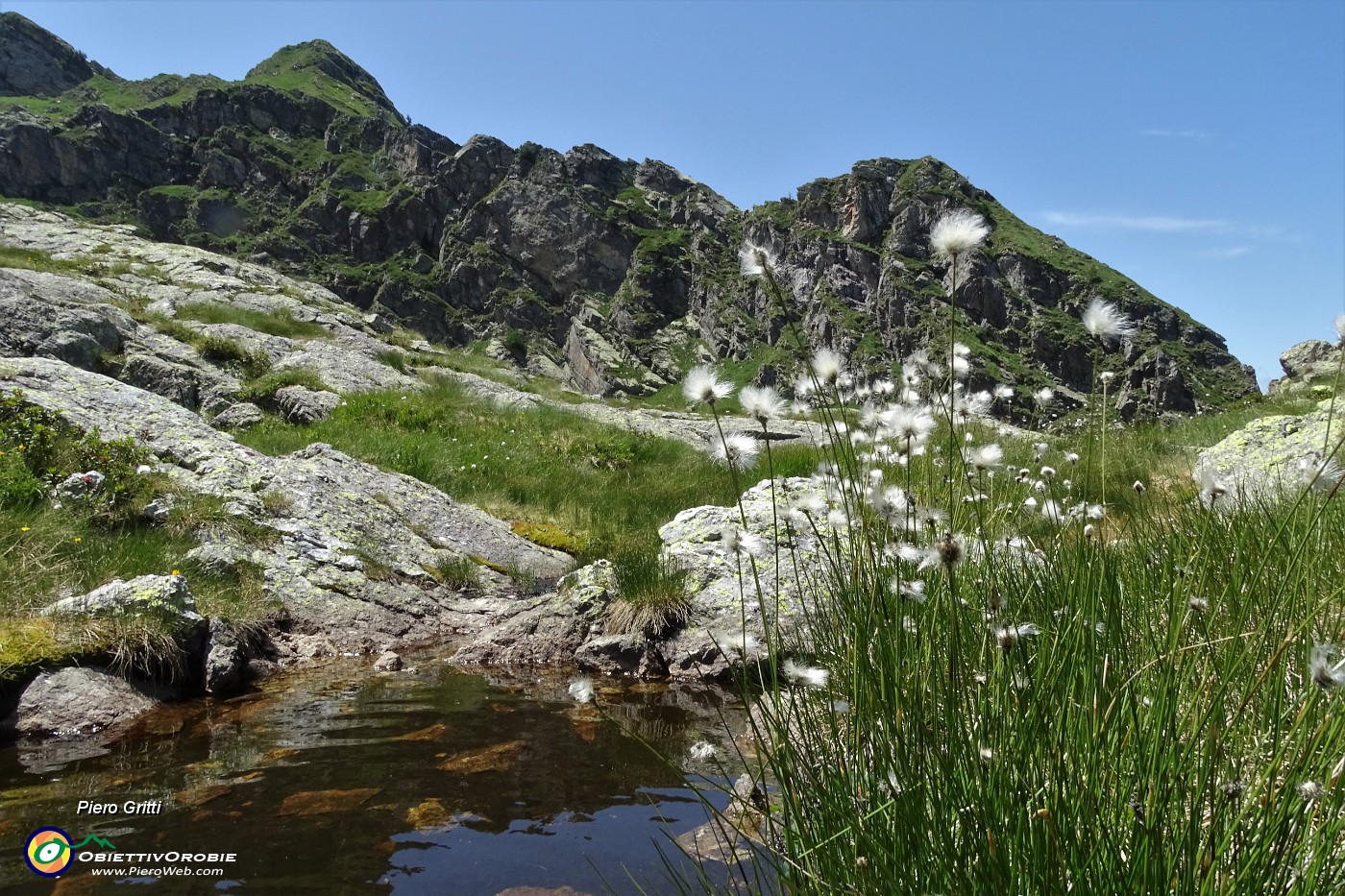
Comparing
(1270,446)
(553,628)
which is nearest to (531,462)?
(553,628)

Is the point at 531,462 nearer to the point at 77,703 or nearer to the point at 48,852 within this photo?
the point at 77,703

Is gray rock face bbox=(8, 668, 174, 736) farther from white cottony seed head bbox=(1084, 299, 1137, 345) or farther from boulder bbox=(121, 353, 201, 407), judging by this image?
boulder bbox=(121, 353, 201, 407)

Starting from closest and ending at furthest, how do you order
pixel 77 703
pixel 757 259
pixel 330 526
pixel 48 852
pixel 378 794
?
pixel 757 259, pixel 48 852, pixel 378 794, pixel 77 703, pixel 330 526

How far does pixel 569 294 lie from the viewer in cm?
15362

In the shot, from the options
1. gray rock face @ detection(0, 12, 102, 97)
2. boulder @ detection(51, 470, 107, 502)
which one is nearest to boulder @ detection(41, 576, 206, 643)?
boulder @ detection(51, 470, 107, 502)

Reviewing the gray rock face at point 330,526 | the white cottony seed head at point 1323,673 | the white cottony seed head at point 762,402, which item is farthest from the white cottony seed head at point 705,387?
the gray rock face at point 330,526

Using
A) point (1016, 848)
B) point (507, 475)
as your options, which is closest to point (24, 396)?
point (507, 475)

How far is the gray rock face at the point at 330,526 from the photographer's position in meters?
6.88

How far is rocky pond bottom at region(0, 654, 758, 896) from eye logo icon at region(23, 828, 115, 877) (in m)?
0.03

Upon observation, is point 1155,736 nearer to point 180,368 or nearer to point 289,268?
point 180,368

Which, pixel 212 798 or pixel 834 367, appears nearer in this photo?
pixel 834 367

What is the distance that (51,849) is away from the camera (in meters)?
2.99

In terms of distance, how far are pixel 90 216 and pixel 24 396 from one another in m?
155

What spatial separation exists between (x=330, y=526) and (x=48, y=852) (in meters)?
5.40
